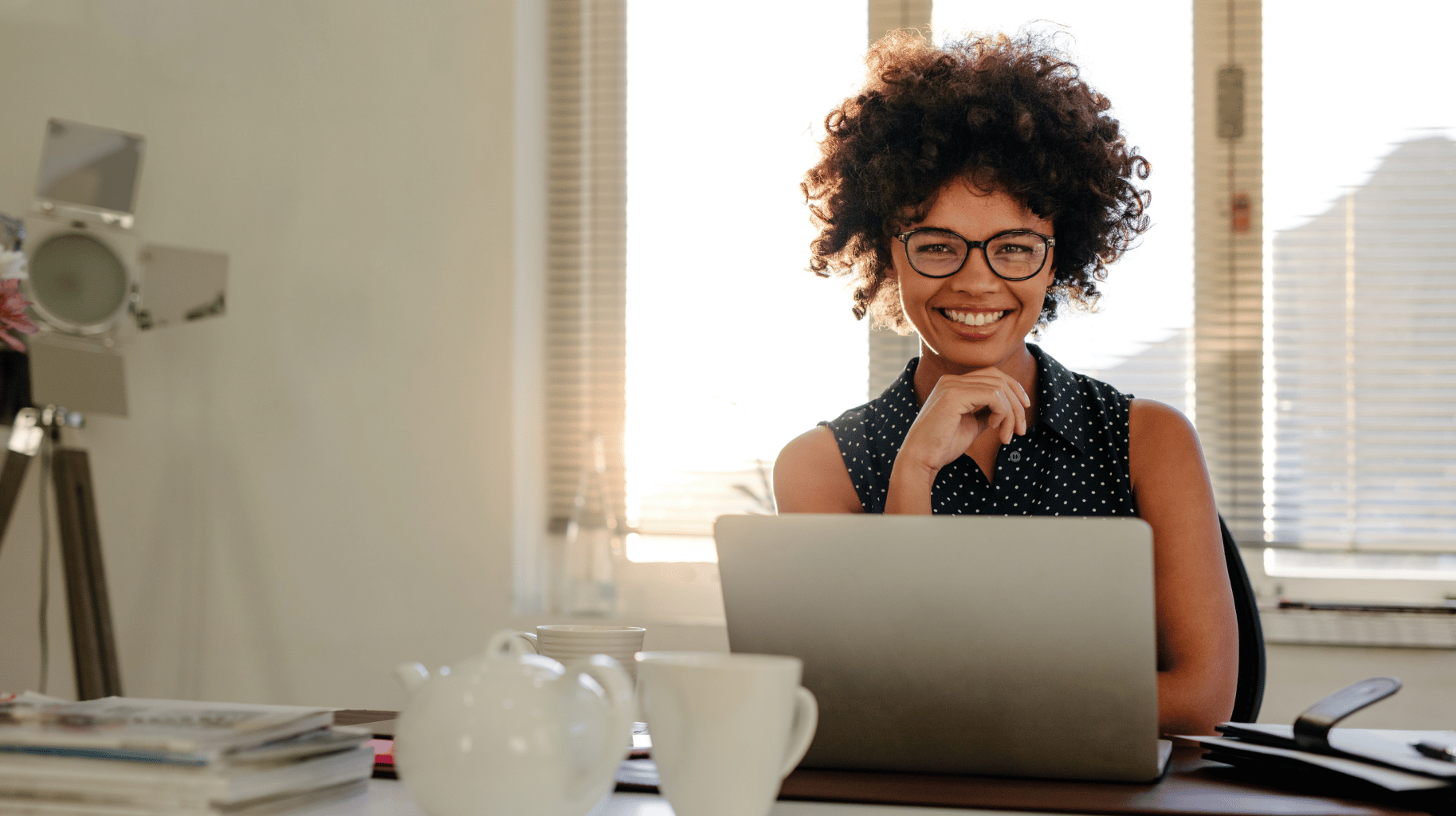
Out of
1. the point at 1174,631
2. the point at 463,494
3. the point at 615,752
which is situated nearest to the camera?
the point at 615,752

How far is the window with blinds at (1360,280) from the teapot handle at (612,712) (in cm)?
211

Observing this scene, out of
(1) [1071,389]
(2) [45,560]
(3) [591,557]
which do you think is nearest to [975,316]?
(1) [1071,389]

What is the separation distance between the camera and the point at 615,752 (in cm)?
66

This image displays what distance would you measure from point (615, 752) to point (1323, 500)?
85.9 inches

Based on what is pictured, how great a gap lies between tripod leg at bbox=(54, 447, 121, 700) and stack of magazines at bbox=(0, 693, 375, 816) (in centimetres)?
172

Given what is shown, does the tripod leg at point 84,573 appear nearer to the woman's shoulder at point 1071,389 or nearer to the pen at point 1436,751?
the woman's shoulder at point 1071,389

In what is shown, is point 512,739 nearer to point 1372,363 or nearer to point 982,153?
point 982,153

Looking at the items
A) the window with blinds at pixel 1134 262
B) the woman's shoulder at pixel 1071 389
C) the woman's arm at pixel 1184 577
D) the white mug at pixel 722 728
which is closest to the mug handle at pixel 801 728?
the white mug at pixel 722 728

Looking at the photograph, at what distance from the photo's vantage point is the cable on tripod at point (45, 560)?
2.46m

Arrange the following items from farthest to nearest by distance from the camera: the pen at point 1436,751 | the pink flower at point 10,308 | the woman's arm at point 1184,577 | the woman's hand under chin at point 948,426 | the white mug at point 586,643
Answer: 1. the pink flower at point 10,308
2. the woman's hand under chin at point 948,426
3. the woman's arm at point 1184,577
4. the white mug at point 586,643
5. the pen at point 1436,751

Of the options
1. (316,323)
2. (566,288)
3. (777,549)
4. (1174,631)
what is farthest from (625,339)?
(777,549)

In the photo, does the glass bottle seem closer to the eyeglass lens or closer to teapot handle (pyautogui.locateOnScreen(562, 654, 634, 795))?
the eyeglass lens

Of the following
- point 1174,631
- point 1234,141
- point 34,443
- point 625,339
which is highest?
point 1234,141

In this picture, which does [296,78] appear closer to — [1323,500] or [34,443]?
[34,443]
